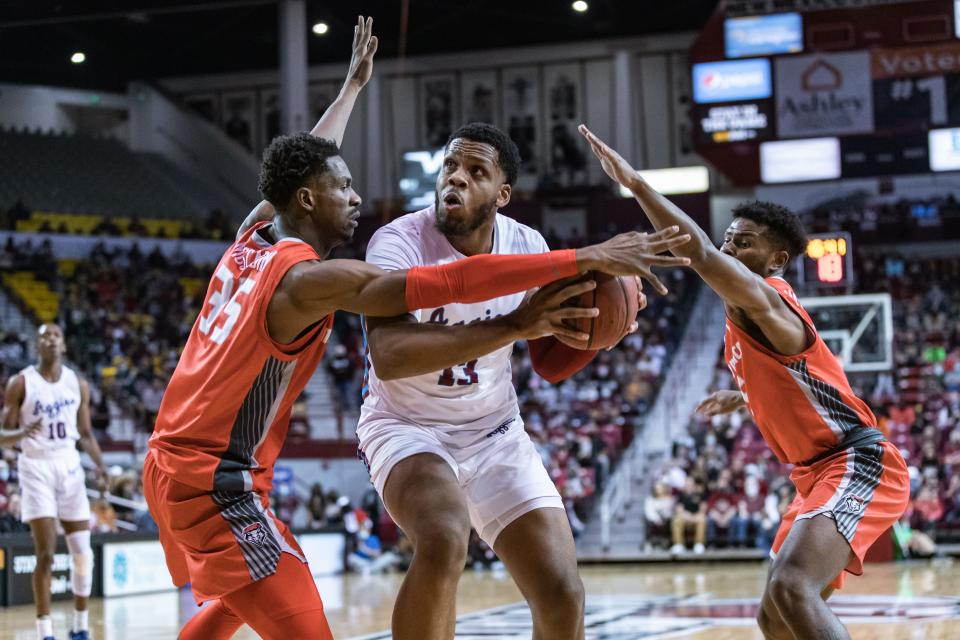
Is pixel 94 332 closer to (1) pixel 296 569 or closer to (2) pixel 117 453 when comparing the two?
(2) pixel 117 453

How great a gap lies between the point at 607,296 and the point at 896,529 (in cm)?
1432

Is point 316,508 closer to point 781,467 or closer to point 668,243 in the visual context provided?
Answer: point 781,467

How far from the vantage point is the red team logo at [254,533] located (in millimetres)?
3979

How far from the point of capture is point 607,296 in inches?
167

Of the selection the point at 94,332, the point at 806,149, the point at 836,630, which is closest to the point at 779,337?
the point at 836,630

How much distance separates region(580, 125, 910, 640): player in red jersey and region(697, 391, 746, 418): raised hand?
522 millimetres

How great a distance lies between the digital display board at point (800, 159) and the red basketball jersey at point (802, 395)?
13.8 meters

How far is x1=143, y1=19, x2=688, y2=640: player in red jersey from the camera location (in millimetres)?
3932

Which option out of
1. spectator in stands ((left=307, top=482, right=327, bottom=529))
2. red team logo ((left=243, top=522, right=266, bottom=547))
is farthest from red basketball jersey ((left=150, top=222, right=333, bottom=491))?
spectator in stands ((left=307, top=482, right=327, bottom=529))

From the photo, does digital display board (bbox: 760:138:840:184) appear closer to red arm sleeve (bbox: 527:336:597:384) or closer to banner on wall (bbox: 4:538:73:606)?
banner on wall (bbox: 4:538:73:606)

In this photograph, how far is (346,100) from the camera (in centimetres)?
545

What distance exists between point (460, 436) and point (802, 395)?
Answer: 1.53 metres

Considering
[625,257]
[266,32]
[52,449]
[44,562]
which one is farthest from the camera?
[266,32]

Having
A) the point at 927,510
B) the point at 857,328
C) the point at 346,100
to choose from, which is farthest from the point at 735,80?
the point at 346,100
